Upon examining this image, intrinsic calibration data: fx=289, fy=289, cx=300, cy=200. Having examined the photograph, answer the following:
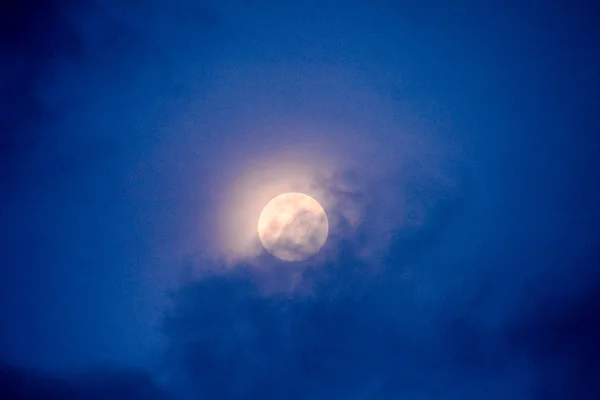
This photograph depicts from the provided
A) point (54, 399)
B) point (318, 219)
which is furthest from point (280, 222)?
point (54, 399)

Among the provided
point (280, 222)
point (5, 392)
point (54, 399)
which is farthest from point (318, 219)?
point (5, 392)

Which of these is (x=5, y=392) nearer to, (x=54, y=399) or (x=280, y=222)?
(x=54, y=399)

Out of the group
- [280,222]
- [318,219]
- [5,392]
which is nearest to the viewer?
[280,222]

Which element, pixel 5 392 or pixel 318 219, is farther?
pixel 5 392

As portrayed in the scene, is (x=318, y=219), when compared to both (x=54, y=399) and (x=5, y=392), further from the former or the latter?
(x=5, y=392)

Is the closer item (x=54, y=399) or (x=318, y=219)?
(x=318, y=219)

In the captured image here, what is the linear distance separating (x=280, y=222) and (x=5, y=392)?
5553 cm

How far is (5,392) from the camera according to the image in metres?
42.2

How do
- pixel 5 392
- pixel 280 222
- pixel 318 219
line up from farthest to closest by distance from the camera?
1. pixel 5 392
2. pixel 318 219
3. pixel 280 222

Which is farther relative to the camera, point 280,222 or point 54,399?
point 54,399

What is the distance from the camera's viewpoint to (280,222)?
56.6ft

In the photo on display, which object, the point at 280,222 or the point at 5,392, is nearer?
the point at 280,222

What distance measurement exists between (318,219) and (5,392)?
56.7 m

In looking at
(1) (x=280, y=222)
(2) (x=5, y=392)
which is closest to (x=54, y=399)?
(2) (x=5, y=392)
